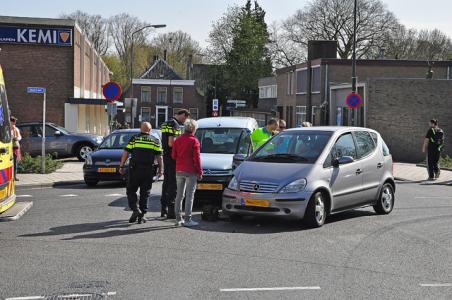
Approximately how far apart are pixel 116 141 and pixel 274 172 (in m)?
8.62

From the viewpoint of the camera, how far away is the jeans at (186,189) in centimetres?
1059

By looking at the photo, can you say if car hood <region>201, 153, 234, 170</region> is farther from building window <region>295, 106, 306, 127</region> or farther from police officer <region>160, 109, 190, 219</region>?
building window <region>295, 106, 306, 127</region>

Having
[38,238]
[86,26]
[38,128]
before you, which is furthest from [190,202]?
[86,26]

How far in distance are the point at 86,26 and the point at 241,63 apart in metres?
20.7

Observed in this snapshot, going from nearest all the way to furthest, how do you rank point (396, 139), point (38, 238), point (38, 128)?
point (38, 238) < point (38, 128) < point (396, 139)

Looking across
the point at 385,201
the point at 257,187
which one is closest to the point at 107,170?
the point at 257,187

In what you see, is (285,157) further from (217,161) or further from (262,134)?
(262,134)

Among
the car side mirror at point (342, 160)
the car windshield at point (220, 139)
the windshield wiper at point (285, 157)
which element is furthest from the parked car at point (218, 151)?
the car side mirror at point (342, 160)

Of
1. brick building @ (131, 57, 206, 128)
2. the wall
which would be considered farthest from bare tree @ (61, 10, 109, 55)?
the wall

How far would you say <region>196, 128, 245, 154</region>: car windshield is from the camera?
13586mm

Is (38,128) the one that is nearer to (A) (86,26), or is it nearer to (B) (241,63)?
(B) (241,63)

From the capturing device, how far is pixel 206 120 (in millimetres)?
14773

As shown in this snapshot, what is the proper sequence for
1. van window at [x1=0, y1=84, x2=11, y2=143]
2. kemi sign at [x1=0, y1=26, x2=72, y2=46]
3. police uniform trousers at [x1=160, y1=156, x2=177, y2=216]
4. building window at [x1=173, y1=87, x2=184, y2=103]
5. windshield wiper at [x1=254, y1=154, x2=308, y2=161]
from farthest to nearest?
building window at [x1=173, y1=87, x2=184, y2=103] → kemi sign at [x1=0, y1=26, x2=72, y2=46] → police uniform trousers at [x1=160, y1=156, x2=177, y2=216] → windshield wiper at [x1=254, y1=154, x2=308, y2=161] → van window at [x1=0, y1=84, x2=11, y2=143]

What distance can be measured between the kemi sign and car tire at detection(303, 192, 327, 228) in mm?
24621
